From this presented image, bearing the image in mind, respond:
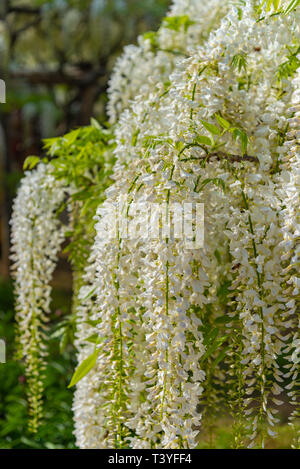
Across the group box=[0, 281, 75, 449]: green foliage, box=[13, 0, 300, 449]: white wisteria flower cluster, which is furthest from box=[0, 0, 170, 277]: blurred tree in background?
box=[13, 0, 300, 449]: white wisteria flower cluster

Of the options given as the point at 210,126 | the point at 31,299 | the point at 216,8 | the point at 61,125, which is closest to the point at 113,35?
the point at 61,125

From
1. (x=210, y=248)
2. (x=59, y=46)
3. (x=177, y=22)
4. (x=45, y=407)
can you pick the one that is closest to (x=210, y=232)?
(x=210, y=248)

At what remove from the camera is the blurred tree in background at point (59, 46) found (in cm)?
771

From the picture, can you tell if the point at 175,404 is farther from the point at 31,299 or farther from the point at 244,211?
the point at 31,299

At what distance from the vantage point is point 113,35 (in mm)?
7926

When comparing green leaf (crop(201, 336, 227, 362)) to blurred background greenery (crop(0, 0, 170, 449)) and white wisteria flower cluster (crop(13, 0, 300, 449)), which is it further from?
blurred background greenery (crop(0, 0, 170, 449))

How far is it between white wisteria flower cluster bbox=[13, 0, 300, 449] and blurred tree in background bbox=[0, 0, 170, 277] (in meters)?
5.80

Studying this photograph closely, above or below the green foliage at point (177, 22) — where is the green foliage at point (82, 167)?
below

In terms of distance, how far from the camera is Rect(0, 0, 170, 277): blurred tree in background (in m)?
7.71

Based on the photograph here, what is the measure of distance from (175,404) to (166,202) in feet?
2.00

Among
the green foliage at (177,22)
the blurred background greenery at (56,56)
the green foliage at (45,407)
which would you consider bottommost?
the green foliage at (45,407)

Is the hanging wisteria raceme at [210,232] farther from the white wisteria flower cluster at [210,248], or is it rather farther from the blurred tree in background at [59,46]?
the blurred tree in background at [59,46]

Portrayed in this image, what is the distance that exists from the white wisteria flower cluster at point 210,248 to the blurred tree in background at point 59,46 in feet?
19.0

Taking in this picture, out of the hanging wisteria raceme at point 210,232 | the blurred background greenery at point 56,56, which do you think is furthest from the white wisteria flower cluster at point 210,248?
the blurred background greenery at point 56,56
